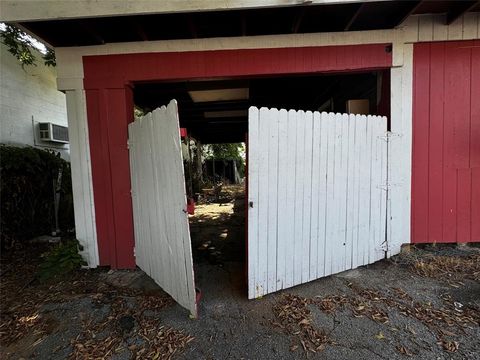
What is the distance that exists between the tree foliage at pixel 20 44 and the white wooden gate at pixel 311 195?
3664 millimetres

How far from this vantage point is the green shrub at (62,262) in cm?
328

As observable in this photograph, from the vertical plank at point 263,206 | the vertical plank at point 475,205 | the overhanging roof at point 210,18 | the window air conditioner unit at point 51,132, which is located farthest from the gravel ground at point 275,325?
the window air conditioner unit at point 51,132

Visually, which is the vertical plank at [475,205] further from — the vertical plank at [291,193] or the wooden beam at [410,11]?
the vertical plank at [291,193]

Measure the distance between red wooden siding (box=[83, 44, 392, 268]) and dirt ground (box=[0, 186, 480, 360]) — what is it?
3.98ft

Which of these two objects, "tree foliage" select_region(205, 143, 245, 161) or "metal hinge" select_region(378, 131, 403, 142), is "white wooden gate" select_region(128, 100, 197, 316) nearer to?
"metal hinge" select_region(378, 131, 403, 142)

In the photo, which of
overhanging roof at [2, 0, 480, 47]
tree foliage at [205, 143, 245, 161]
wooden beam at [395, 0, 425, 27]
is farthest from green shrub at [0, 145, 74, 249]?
tree foliage at [205, 143, 245, 161]

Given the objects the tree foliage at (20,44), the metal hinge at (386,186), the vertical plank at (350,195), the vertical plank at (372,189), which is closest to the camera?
the vertical plank at (350,195)

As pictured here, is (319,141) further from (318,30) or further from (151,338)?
(151,338)

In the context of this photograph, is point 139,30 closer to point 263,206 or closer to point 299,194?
point 263,206

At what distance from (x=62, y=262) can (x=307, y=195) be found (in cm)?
293

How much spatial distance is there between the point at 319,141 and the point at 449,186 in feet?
6.16

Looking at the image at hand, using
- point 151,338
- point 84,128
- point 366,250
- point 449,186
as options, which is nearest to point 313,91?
point 449,186

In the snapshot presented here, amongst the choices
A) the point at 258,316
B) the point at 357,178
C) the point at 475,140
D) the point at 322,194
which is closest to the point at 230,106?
the point at 357,178

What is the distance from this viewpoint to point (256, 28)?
3.15 m
